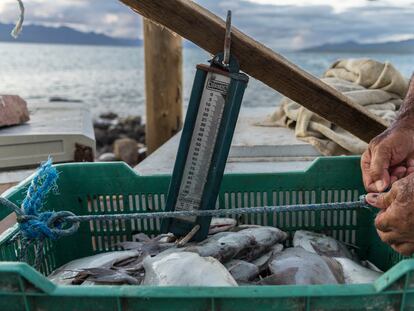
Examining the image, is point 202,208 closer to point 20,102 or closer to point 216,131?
point 216,131

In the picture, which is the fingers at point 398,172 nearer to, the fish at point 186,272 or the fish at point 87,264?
the fish at point 186,272

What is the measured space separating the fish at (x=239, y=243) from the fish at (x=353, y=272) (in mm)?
313

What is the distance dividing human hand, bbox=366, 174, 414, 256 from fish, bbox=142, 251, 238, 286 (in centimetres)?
56

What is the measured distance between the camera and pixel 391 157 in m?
1.99

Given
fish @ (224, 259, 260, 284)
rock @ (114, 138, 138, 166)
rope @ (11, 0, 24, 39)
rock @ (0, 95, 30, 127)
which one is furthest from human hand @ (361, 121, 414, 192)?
rock @ (114, 138, 138, 166)

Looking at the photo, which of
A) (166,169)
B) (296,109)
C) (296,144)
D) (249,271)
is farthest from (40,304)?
(296,109)

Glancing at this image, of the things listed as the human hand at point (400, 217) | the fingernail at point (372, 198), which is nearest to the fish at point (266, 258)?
the fingernail at point (372, 198)

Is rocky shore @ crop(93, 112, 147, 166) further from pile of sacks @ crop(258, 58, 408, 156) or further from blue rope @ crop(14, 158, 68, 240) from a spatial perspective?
blue rope @ crop(14, 158, 68, 240)

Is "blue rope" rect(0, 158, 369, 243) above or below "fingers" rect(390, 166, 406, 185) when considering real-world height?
below

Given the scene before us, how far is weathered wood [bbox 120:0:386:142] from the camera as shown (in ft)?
6.26

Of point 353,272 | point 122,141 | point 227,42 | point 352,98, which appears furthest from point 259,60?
point 122,141

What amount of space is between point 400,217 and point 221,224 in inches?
46.0

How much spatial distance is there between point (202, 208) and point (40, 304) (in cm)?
105

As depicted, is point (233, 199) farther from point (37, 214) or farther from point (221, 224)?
point (37, 214)
